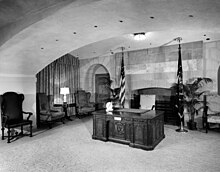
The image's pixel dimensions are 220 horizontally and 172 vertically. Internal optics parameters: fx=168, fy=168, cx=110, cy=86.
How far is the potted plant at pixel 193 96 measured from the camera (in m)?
5.56

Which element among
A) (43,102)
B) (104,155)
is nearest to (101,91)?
(43,102)

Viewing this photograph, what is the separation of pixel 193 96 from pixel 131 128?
2.83m

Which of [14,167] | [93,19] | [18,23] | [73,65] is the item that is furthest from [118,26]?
[73,65]

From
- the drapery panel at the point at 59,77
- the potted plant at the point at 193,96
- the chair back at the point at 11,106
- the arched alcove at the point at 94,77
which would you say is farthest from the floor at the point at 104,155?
the arched alcove at the point at 94,77

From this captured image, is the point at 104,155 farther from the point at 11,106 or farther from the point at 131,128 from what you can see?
the point at 11,106

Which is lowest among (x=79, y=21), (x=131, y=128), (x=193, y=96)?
(x=131, y=128)

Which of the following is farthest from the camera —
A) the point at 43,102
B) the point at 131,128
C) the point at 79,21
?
the point at 43,102

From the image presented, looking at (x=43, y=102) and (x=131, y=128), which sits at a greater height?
(x=43, y=102)

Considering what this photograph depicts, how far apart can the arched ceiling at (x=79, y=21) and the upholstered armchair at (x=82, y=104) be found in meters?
2.99

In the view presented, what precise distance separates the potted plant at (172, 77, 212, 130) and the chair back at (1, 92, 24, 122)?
5.26m

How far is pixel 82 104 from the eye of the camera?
7.78m

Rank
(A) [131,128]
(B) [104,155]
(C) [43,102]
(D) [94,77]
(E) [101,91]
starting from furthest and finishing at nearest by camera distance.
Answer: (D) [94,77]
(E) [101,91]
(C) [43,102]
(A) [131,128]
(B) [104,155]

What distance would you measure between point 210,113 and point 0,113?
6660mm

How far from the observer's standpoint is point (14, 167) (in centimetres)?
307
